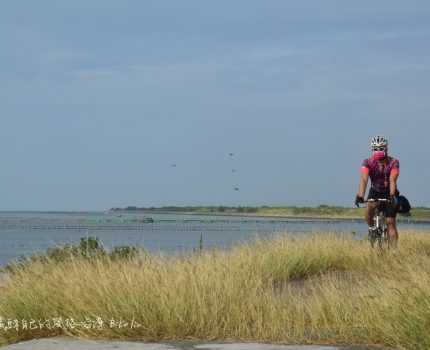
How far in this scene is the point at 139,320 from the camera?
25.4 feet

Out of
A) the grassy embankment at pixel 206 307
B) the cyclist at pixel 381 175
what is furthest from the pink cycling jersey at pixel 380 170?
the grassy embankment at pixel 206 307

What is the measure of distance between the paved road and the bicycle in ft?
20.4

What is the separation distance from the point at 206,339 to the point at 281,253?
18.2 feet

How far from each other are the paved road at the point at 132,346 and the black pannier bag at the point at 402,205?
20.1 ft

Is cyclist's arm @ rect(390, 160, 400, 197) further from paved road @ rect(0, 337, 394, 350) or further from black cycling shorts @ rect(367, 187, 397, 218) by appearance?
paved road @ rect(0, 337, 394, 350)

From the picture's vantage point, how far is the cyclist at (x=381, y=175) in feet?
41.2

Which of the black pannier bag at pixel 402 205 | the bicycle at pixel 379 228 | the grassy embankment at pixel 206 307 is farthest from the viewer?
the bicycle at pixel 379 228

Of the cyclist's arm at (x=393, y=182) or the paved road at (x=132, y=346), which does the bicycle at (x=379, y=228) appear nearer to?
the cyclist's arm at (x=393, y=182)

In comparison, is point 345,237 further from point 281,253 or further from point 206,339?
point 206,339

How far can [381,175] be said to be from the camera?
12688 mm

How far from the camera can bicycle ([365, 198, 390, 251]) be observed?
12.9 metres

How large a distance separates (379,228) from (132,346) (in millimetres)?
6823

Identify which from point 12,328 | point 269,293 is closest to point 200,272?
point 269,293

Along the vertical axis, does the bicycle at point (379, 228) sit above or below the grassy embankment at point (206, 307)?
above
